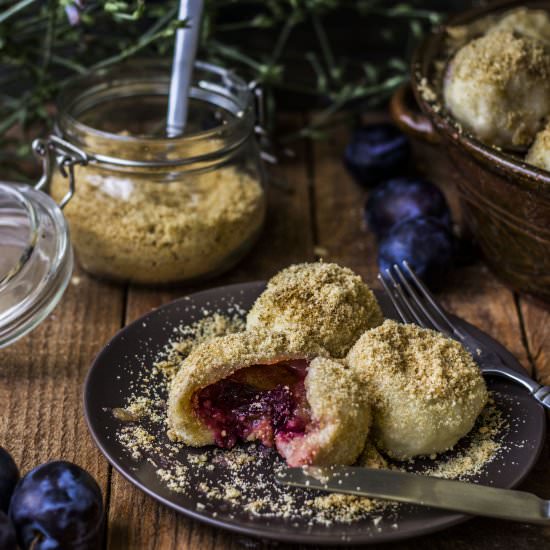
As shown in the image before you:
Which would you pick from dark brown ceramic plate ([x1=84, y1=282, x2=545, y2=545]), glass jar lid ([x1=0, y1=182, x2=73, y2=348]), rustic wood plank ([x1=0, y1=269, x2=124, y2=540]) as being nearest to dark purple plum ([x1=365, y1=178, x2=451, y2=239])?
dark brown ceramic plate ([x1=84, y1=282, x2=545, y2=545])

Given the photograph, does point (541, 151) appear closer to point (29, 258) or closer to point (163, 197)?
point (163, 197)

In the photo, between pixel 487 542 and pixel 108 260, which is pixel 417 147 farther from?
pixel 487 542

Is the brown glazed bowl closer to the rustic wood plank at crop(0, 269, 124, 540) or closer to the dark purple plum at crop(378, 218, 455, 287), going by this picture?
the dark purple plum at crop(378, 218, 455, 287)

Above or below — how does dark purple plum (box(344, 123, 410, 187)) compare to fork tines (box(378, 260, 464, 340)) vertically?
below

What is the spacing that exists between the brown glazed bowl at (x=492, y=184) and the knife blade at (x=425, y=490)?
49 cm

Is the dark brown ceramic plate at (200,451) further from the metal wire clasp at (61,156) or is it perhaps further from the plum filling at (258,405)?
the metal wire clasp at (61,156)

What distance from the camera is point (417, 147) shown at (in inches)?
82.3

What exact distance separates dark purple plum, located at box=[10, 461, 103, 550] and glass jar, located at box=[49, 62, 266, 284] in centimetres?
57

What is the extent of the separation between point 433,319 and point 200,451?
458 millimetres

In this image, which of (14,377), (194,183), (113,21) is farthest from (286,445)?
(113,21)

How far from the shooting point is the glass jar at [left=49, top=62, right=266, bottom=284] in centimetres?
149

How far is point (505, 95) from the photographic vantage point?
55.8 inches

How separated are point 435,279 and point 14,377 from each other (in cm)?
76

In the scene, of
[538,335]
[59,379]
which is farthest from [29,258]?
[538,335]
